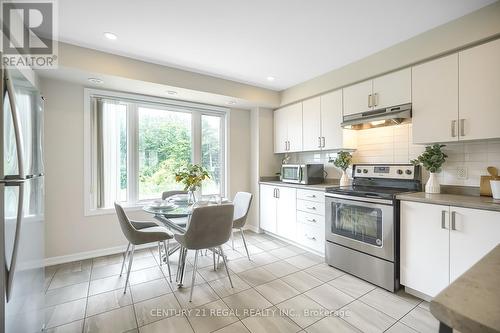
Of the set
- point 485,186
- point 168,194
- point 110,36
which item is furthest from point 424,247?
point 110,36

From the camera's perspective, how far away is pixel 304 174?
11.1 ft

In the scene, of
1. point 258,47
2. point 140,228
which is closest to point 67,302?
point 140,228

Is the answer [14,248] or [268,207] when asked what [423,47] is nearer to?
[268,207]

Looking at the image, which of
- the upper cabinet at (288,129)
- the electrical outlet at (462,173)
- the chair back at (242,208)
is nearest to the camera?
the electrical outlet at (462,173)

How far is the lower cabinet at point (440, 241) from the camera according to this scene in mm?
1727

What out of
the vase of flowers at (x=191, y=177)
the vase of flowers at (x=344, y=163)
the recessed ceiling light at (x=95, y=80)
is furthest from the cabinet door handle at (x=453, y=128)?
the recessed ceiling light at (x=95, y=80)

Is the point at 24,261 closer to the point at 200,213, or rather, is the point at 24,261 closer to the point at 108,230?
the point at 200,213

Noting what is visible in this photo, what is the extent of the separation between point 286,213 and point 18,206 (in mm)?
3042

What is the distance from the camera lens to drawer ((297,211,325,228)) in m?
2.98

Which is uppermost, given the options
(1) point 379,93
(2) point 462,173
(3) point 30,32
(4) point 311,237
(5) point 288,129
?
(3) point 30,32

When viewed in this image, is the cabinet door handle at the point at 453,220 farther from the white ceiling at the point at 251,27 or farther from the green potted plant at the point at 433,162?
the white ceiling at the point at 251,27

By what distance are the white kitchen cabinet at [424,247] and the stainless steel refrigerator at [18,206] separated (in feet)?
9.16

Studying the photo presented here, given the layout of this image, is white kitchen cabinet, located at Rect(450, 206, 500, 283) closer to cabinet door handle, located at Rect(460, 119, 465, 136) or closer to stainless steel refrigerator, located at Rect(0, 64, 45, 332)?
cabinet door handle, located at Rect(460, 119, 465, 136)

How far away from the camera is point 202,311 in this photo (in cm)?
194
